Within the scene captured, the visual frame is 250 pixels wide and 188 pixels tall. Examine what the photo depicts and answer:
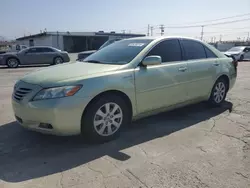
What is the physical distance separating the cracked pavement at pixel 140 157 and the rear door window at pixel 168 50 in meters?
1.16

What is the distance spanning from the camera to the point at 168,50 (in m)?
4.54

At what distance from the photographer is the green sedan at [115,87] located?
3289 mm

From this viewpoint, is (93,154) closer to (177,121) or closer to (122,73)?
(122,73)

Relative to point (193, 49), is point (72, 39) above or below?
above

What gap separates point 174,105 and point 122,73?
1.38 m

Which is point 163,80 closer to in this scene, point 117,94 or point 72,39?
point 117,94

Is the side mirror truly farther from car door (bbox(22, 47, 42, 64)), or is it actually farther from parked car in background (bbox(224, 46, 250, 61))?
parked car in background (bbox(224, 46, 250, 61))

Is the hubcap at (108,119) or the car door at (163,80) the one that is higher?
the car door at (163,80)

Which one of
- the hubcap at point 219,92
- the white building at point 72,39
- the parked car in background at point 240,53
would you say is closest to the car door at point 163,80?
the hubcap at point 219,92

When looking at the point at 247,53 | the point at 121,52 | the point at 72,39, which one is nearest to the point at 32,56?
the point at 121,52

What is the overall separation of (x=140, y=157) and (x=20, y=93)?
1.89m

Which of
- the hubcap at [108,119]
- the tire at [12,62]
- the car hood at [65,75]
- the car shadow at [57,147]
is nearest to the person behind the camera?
the car shadow at [57,147]

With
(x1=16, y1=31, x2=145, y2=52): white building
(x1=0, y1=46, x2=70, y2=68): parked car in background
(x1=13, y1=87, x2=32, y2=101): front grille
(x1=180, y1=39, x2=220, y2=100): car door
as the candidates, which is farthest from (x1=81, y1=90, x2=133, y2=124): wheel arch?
(x1=16, y1=31, x2=145, y2=52): white building

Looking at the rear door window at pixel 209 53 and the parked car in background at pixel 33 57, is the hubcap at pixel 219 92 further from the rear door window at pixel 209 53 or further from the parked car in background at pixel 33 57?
the parked car in background at pixel 33 57
